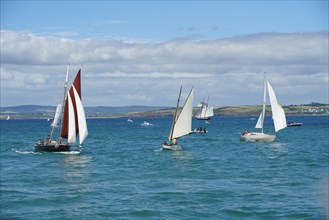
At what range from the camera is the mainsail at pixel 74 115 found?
8064cm

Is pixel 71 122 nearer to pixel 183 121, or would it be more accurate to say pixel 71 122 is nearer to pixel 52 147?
Result: pixel 52 147

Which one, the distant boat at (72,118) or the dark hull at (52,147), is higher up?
the distant boat at (72,118)

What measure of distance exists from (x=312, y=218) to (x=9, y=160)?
50.2 meters

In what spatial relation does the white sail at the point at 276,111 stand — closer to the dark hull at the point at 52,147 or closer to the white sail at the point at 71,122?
the white sail at the point at 71,122

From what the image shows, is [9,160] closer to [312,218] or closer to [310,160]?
[310,160]

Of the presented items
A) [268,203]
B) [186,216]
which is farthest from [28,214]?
[268,203]

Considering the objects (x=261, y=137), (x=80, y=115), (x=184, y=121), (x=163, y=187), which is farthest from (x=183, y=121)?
(x=163, y=187)

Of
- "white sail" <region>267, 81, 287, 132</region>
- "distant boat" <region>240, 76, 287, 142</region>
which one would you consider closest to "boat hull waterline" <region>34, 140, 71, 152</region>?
"distant boat" <region>240, 76, 287, 142</region>

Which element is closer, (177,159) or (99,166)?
(99,166)

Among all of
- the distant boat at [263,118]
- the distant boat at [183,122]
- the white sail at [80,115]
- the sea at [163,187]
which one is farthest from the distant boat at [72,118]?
the distant boat at [263,118]

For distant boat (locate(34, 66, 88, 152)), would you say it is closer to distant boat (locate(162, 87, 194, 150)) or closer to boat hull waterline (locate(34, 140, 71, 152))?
boat hull waterline (locate(34, 140, 71, 152))

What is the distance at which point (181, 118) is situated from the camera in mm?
87438

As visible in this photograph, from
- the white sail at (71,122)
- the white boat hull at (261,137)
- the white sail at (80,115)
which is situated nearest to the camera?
the white sail at (71,122)

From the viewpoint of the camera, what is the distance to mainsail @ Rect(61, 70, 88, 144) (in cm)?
8064
